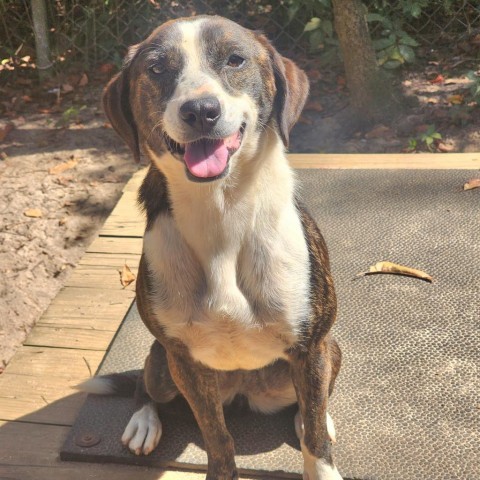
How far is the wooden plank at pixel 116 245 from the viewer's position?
12.0 ft

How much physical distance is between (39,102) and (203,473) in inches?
160

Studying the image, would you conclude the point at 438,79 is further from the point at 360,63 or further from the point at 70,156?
the point at 70,156

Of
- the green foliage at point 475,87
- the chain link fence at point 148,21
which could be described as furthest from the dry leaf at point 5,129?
the green foliage at point 475,87

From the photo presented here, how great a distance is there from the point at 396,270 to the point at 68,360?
4.90 ft

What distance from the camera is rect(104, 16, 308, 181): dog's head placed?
6.52 ft

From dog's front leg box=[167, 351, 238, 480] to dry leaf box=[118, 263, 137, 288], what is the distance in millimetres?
1174

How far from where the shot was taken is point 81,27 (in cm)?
592

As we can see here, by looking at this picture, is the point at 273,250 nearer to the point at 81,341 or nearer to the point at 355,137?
the point at 81,341

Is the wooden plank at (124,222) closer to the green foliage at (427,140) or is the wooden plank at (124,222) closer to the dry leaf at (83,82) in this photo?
the green foliage at (427,140)

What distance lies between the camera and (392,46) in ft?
17.5

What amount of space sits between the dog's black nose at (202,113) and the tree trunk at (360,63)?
126 inches

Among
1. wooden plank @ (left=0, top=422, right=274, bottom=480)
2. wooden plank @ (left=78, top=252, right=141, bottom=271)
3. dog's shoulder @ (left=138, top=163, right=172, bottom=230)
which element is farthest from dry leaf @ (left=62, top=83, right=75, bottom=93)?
dog's shoulder @ (left=138, top=163, right=172, bottom=230)

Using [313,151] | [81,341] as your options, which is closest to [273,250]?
[81,341]

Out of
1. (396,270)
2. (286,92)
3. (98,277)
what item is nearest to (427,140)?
(396,270)
